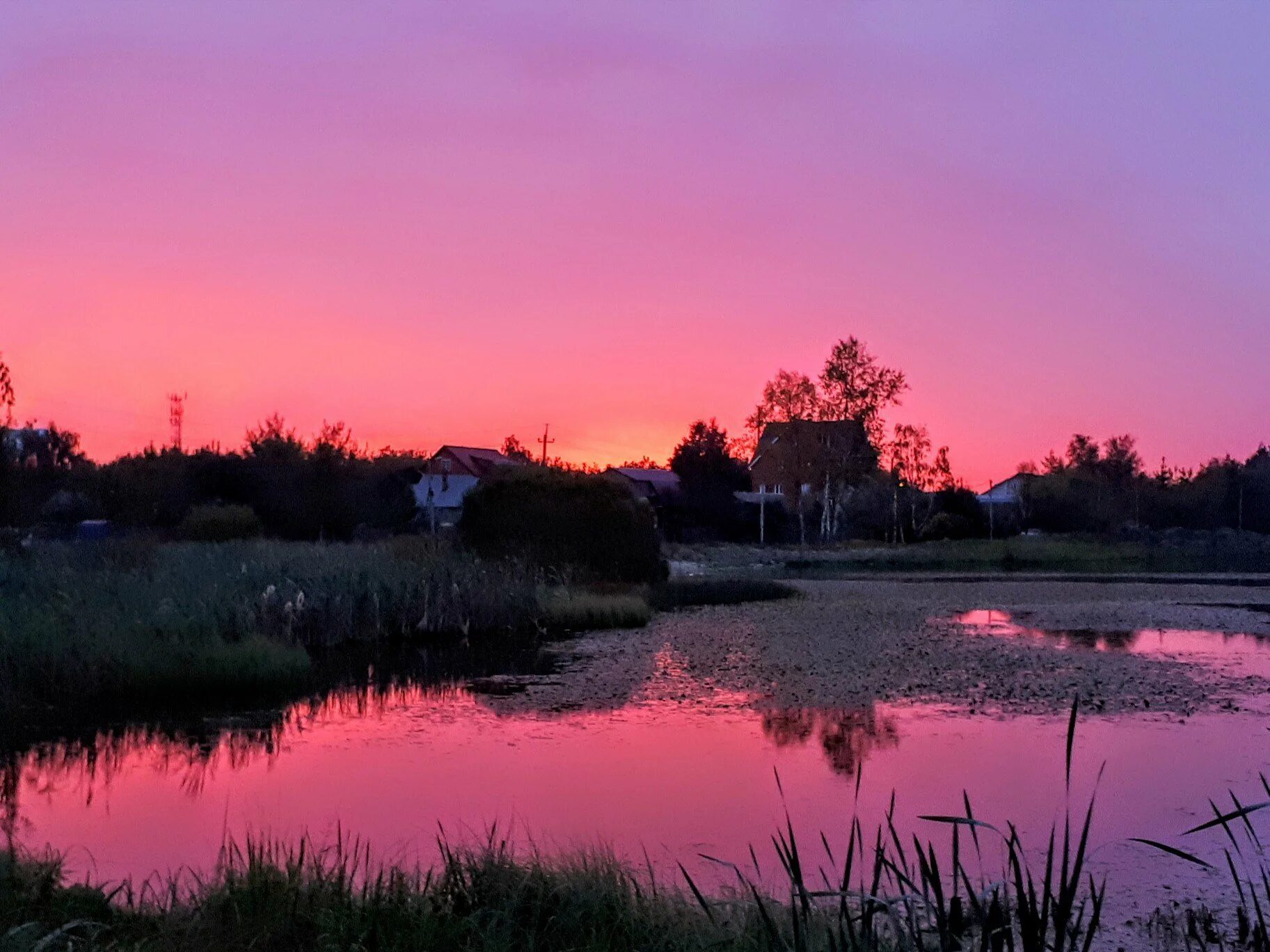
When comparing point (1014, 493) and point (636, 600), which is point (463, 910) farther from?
point (1014, 493)

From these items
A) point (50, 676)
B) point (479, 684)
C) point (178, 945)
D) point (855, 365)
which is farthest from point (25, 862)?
point (855, 365)

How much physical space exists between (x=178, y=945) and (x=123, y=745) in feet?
17.9

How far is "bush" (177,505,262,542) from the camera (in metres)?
25.4

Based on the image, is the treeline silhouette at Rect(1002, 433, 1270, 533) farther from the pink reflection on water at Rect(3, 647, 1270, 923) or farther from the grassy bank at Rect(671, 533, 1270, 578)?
the pink reflection on water at Rect(3, 647, 1270, 923)

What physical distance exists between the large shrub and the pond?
11693 mm

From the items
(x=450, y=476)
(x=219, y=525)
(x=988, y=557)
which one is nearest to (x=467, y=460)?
(x=450, y=476)

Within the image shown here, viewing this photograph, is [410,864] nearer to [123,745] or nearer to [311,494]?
[123,745]

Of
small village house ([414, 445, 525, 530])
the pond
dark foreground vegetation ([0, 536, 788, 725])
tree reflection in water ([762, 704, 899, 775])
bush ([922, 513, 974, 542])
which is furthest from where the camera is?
small village house ([414, 445, 525, 530])

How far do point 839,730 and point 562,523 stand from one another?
14361mm

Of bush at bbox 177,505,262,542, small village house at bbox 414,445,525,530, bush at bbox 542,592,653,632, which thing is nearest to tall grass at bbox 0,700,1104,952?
bush at bbox 542,592,653,632

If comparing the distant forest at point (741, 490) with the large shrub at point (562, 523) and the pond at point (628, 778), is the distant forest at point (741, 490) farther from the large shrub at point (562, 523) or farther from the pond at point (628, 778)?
the pond at point (628, 778)

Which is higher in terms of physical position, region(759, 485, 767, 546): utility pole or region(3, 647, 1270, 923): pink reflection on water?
region(759, 485, 767, 546): utility pole

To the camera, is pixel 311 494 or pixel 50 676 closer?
pixel 50 676

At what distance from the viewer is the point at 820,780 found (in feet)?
27.0
